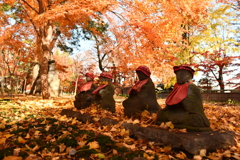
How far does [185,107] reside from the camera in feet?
10.7

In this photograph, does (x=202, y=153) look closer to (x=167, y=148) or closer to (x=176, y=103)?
(x=167, y=148)

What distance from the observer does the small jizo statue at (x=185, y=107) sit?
314cm

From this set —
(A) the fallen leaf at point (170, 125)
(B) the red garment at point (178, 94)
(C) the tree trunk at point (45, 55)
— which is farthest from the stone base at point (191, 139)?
(C) the tree trunk at point (45, 55)

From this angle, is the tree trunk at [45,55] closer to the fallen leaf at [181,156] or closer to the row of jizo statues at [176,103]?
the row of jizo statues at [176,103]

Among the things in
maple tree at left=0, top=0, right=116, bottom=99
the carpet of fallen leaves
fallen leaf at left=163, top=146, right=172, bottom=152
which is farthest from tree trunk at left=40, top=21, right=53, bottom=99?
fallen leaf at left=163, top=146, right=172, bottom=152

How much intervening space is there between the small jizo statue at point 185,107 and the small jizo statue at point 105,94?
6.89 ft

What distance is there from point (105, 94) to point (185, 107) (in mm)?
2763

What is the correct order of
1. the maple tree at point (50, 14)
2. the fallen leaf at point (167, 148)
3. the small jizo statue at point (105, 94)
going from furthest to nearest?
1. the maple tree at point (50, 14)
2. the small jizo statue at point (105, 94)
3. the fallen leaf at point (167, 148)

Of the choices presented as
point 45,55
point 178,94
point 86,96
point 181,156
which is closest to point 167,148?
point 181,156

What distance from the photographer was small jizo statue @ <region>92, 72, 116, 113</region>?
5422 mm

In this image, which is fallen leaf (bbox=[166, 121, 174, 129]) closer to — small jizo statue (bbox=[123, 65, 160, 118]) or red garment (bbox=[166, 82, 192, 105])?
red garment (bbox=[166, 82, 192, 105])

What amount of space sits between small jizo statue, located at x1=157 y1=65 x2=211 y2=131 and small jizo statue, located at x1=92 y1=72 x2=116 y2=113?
6.89ft

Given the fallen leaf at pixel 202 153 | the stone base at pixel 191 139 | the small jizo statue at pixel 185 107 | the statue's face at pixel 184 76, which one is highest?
the statue's face at pixel 184 76

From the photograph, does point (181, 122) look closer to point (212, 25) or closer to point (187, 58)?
point (187, 58)
